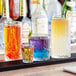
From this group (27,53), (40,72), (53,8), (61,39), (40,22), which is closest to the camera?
(40,72)

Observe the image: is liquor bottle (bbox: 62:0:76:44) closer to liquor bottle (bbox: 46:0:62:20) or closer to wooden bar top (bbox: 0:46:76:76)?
liquor bottle (bbox: 46:0:62:20)

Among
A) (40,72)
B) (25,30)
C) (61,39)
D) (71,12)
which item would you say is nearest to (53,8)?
(71,12)

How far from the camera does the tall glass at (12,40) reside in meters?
0.96

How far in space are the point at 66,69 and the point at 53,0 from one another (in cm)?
97

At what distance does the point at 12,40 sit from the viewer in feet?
3.18

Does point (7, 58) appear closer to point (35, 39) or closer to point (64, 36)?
point (35, 39)

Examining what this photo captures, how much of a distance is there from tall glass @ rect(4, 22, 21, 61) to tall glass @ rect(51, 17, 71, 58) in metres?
0.16

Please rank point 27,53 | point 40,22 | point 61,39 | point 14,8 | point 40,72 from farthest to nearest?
point 14,8 → point 40,22 → point 61,39 → point 27,53 → point 40,72

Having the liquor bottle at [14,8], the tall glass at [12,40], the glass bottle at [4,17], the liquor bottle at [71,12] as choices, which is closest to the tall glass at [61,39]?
the tall glass at [12,40]

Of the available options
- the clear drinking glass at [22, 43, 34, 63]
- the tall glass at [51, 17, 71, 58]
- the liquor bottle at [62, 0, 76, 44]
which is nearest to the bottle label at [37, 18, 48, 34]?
the liquor bottle at [62, 0, 76, 44]

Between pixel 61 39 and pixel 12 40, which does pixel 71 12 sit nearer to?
pixel 61 39

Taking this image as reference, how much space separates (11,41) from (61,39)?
21cm

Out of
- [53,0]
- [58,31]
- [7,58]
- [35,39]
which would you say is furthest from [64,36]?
[53,0]

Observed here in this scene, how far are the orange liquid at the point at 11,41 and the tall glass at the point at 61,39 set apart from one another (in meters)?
0.16
